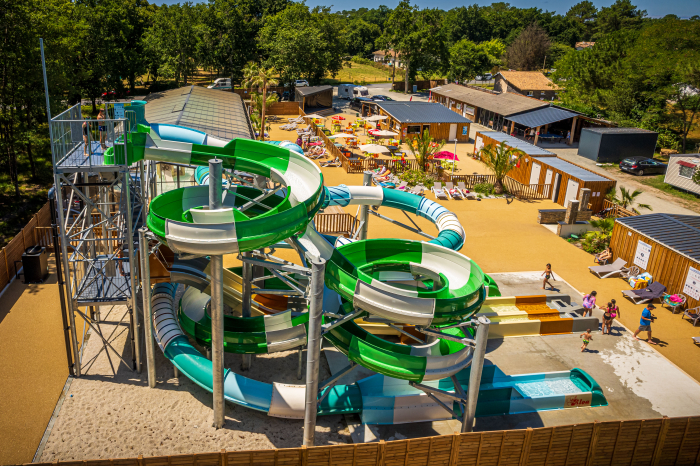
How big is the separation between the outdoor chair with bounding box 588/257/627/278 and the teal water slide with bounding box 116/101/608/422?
1037cm

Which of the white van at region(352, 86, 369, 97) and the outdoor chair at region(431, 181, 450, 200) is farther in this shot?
the white van at region(352, 86, 369, 97)

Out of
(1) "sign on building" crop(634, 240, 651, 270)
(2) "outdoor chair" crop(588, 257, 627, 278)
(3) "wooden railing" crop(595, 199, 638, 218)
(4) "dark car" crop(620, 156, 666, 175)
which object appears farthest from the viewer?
(4) "dark car" crop(620, 156, 666, 175)

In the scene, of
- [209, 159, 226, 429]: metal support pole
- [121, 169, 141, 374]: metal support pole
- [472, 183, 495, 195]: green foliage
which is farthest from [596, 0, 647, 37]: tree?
[209, 159, 226, 429]: metal support pole

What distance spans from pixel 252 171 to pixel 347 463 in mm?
8119

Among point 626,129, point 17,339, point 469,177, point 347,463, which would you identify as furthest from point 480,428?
point 626,129

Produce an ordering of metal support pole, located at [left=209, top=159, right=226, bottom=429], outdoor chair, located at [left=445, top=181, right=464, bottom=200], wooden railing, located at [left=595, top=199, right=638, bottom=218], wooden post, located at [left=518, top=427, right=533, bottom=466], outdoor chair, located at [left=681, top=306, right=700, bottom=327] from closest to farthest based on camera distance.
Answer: wooden post, located at [left=518, top=427, right=533, bottom=466] < metal support pole, located at [left=209, top=159, right=226, bottom=429] < outdoor chair, located at [left=681, top=306, right=700, bottom=327] < wooden railing, located at [left=595, top=199, right=638, bottom=218] < outdoor chair, located at [left=445, top=181, right=464, bottom=200]

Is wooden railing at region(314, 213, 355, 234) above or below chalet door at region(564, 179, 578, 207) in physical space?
below

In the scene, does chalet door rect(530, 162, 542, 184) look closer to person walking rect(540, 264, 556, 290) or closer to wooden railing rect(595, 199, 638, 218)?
wooden railing rect(595, 199, 638, 218)

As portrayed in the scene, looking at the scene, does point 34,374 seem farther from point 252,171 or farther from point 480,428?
point 480,428

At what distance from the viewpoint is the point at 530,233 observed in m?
28.5

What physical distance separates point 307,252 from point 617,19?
133m

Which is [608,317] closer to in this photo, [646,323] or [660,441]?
[646,323]

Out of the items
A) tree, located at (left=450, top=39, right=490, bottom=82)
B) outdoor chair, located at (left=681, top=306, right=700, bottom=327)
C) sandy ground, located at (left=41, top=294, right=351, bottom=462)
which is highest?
tree, located at (left=450, top=39, right=490, bottom=82)

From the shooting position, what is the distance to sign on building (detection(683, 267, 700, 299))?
20.5m
